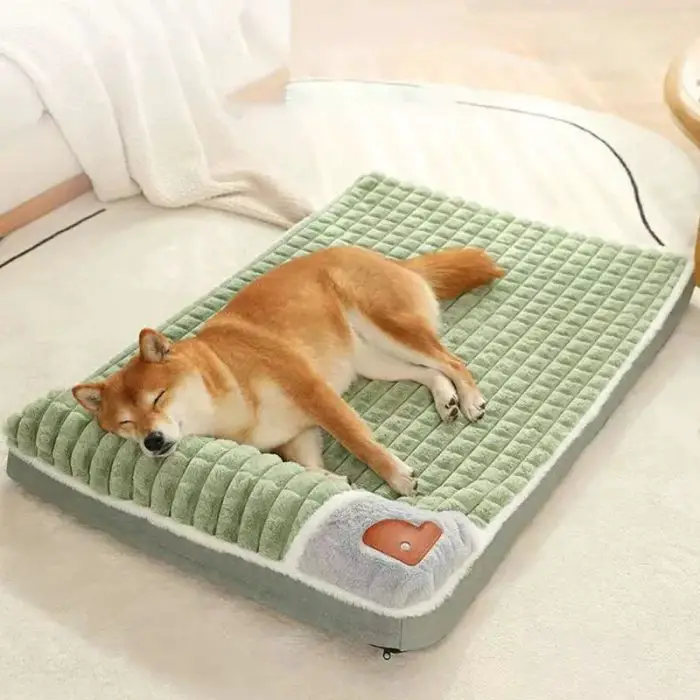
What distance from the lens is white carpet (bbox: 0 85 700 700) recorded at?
1436 millimetres

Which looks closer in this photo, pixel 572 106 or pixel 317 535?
pixel 317 535

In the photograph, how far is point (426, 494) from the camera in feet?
Answer: 5.31

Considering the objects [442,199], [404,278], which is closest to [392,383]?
[404,278]

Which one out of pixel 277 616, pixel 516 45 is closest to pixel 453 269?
pixel 277 616

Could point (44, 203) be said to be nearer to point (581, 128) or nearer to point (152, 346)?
point (152, 346)

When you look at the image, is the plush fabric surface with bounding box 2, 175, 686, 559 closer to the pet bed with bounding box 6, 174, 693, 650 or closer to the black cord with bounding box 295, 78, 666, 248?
the pet bed with bounding box 6, 174, 693, 650

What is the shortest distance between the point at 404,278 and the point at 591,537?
0.52m

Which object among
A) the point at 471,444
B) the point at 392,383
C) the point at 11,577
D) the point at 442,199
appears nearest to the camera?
the point at 11,577

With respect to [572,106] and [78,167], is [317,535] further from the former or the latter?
[572,106]

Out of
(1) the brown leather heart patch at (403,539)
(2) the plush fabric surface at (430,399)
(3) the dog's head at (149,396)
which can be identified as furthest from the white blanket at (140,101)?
(1) the brown leather heart patch at (403,539)

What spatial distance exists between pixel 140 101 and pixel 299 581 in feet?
4.54

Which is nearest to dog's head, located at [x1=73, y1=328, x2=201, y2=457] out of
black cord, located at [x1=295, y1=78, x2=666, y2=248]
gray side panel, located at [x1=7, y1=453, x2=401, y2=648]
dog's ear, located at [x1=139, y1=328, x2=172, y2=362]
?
dog's ear, located at [x1=139, y1=328, x2=172, y2=362]

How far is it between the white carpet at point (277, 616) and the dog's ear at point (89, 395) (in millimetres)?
200

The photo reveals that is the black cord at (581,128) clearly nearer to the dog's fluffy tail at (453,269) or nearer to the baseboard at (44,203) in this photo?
the dog's fluffy tail at (453,269)
